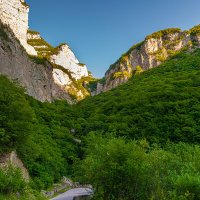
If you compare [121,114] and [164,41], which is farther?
[164,41]

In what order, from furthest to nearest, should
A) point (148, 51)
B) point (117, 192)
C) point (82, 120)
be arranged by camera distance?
1. point (148, 51)
2. point (82, 120)
3. point (117, 192)

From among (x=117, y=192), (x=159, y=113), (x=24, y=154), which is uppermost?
(x=159, y=113)

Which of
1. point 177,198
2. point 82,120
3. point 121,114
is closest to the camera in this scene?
point 177,198

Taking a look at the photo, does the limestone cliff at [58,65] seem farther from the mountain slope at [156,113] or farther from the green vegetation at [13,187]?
the green vegetation at [13,187]

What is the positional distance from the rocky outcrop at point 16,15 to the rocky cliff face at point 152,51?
65.4m

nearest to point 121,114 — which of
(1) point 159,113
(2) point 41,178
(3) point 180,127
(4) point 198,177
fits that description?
(1) point 159,113

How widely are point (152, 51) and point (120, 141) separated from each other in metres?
156

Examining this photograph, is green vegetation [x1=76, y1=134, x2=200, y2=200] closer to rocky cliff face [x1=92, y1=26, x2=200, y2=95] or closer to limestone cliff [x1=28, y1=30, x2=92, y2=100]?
→ limestone cliff [x1=28, y1=30, x2=92, y2=100]

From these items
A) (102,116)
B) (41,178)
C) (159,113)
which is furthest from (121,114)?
(41,178)

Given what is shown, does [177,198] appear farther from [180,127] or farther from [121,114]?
[121,114]

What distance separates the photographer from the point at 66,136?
78.9 meters

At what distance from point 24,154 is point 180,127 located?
3263cm

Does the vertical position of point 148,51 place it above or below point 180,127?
above

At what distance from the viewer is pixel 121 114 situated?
85375 millimetres
